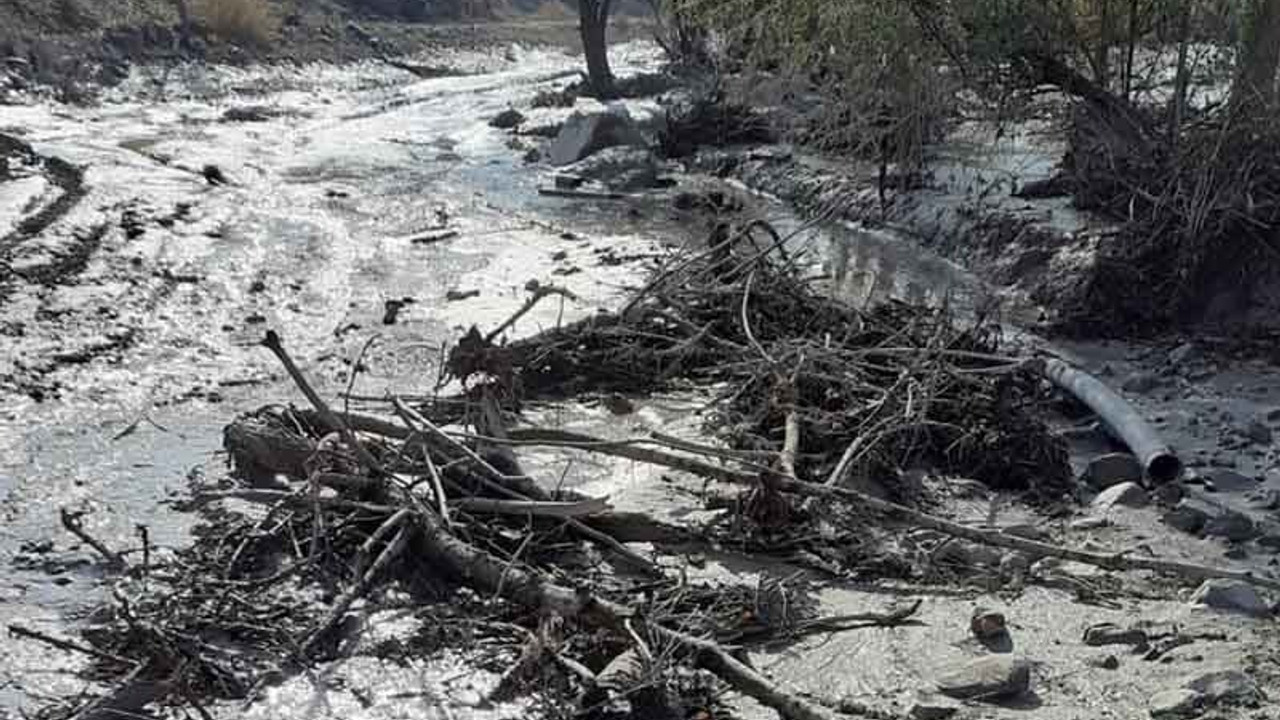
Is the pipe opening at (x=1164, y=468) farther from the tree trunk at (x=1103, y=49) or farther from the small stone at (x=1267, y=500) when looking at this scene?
the tree trunk at (x=1103, y=49)

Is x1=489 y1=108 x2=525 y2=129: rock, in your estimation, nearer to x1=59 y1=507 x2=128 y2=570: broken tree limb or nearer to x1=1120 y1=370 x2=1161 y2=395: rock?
x1=1120 y1=370 x2=1161 y2=395: rock

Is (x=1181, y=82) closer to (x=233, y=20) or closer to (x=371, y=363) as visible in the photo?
(x=371, y=363)

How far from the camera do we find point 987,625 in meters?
5.27

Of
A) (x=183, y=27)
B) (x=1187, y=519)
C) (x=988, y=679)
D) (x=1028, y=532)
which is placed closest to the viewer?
(x=988, y=679)

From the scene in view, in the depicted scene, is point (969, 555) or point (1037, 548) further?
point (969, 555)

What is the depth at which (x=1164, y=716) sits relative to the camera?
466cm

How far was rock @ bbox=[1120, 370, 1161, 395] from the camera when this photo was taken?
885cm

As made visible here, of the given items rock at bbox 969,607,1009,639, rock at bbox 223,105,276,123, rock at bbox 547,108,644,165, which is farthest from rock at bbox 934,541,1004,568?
rock at bbox 223,105,276,123

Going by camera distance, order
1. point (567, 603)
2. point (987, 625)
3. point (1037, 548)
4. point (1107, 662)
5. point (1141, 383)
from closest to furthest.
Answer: point (1107, 662) → point (567, 603) → point (987, 625) → point (1037, 548) → point (1141, 383)

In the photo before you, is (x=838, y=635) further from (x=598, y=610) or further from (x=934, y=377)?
(x=934, y=377)

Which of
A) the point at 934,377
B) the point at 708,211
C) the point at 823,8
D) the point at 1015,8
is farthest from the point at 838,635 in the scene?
the point at 708,211

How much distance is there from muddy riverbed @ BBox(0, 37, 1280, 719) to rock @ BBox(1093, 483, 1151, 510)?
7 cm

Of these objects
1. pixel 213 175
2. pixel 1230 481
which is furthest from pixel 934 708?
pixel 213 175

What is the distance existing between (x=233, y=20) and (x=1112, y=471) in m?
28.2
